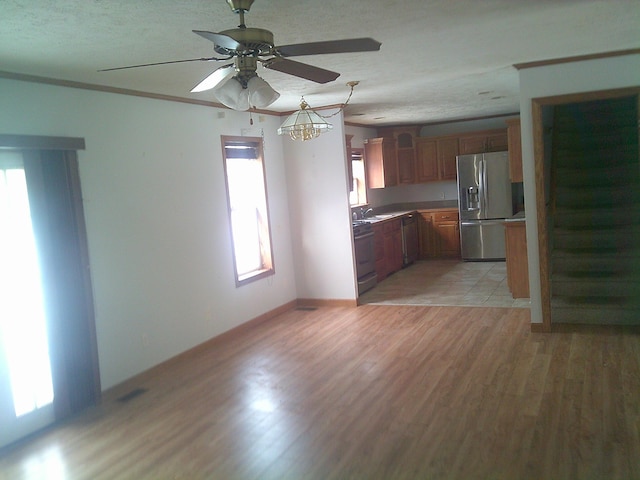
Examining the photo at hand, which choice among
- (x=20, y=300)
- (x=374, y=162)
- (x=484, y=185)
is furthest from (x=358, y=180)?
(x=20, y=300)

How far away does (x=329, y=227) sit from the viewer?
21.7 feet

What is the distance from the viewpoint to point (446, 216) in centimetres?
931

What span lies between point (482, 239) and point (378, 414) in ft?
19.0

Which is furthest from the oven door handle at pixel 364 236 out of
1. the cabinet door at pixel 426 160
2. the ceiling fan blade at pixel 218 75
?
the ceiling fan blade at pixel 218 75

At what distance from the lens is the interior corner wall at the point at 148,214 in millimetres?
4059

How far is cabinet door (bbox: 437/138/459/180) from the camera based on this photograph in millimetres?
9280

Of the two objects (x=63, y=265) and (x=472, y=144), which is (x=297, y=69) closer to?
(x=63, y=265)

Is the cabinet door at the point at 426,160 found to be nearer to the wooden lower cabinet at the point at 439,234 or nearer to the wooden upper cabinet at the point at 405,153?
the wooden upper cabinet at the point at 405,153

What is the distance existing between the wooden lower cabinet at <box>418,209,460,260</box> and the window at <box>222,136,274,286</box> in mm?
3992

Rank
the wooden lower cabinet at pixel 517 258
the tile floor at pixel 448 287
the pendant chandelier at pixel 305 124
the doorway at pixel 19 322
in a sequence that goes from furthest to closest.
Answer: 1. the tile floor at pixel 448 287
2. the wooden lower cabinet at pixel 517 258
3. the pendant chandelier at pixel 305 124
4. the doorway at pixel 19 322

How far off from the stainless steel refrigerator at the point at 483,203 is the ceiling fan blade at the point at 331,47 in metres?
6.56

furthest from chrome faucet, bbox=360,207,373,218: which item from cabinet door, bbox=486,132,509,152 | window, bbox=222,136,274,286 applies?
window, bbox=222,136,274,286

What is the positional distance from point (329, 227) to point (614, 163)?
147 inches

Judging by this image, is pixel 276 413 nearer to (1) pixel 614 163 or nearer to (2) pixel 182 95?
(2) pixel 182 95
